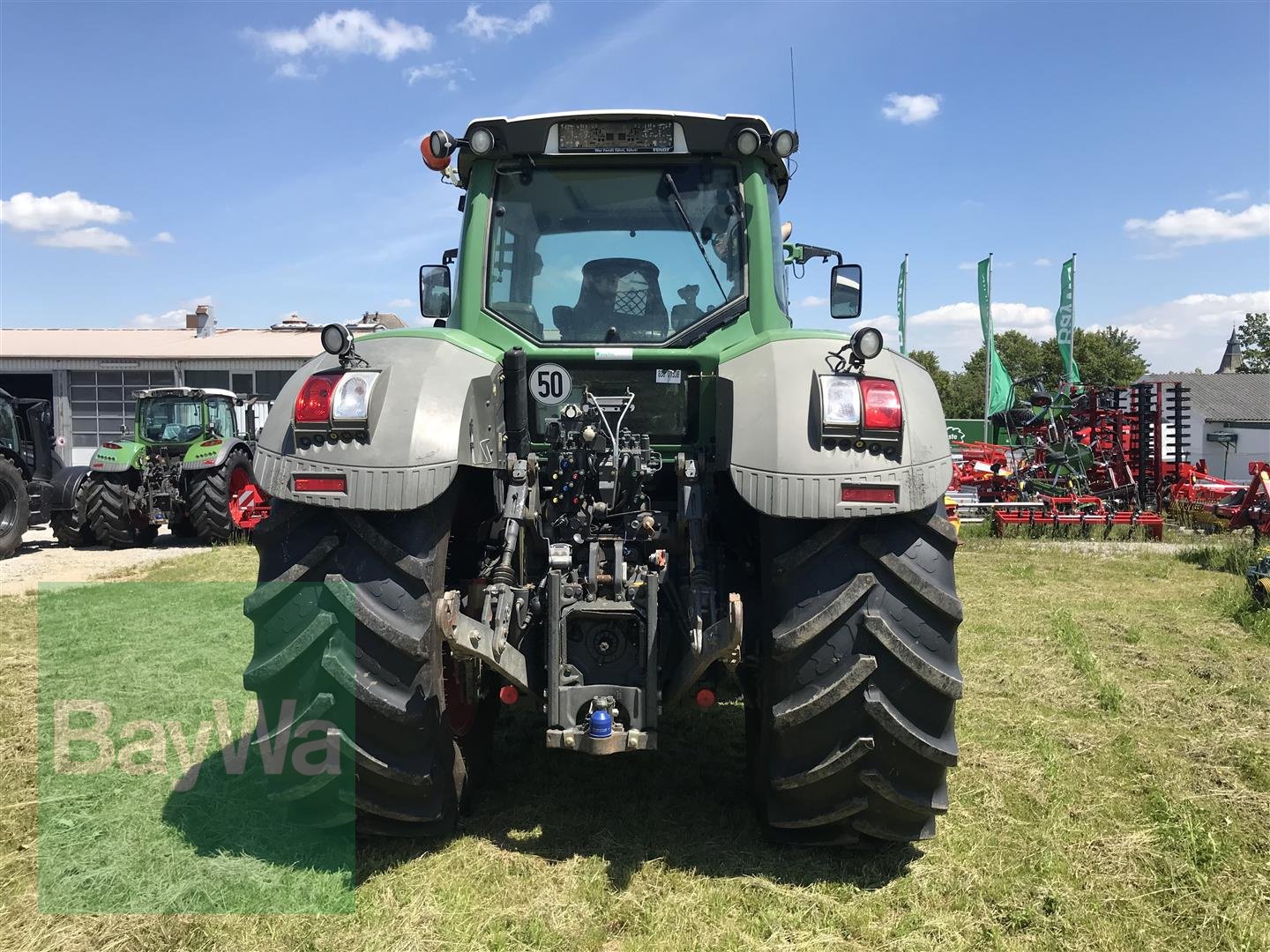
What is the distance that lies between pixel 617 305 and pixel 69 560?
1059cm

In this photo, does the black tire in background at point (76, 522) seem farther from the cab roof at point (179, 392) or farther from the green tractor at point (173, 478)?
the cab roof at point (179, 392)

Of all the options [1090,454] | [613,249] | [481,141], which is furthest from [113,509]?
[1090,454]

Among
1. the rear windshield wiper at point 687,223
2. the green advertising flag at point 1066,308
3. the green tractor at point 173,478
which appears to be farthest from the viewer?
the green advertising flag at point 1066,308

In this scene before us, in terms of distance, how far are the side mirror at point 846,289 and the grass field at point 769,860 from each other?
2123 millimetres

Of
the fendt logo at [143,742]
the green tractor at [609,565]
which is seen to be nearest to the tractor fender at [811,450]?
the green tractor at [609,565]

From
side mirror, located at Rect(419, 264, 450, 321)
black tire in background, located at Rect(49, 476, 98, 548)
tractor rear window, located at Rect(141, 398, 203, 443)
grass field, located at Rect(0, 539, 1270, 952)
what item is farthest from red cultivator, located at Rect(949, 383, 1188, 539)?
black tire in background, located at Rect(49, 476, 98, 548)

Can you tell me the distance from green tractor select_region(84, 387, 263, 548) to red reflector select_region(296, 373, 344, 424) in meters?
10.4

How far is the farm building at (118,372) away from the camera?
930 inches

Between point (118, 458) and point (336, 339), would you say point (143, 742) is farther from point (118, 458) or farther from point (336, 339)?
point (118, 458)

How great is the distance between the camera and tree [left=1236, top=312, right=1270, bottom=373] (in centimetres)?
5738

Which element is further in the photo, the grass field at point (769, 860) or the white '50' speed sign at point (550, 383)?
the white '50' speed sign at point (550, 383)

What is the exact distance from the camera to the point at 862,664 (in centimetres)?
271

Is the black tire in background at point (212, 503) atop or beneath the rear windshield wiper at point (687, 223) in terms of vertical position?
beneath

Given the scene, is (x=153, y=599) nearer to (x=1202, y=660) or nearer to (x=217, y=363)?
(x=1202, y=660)
